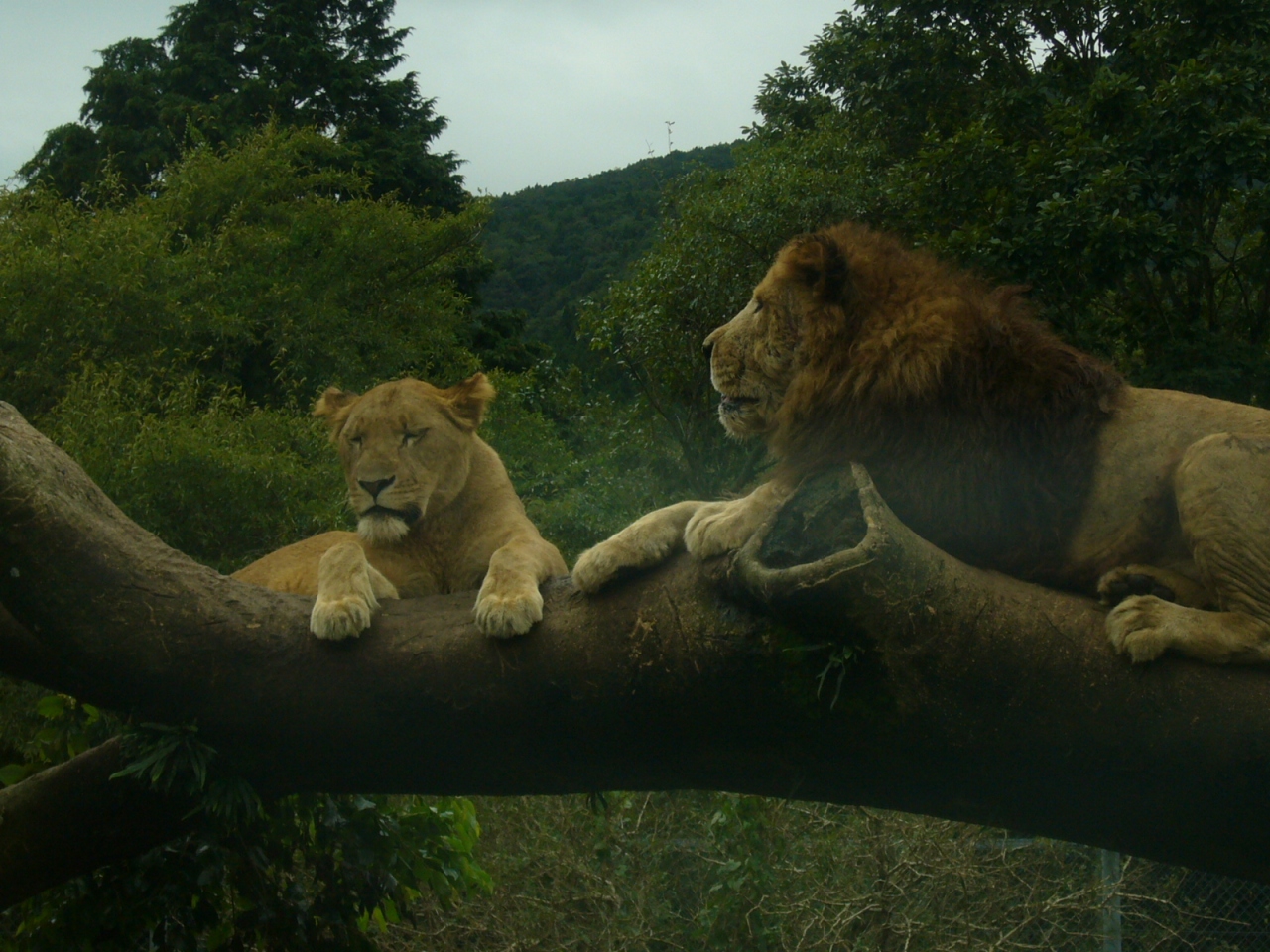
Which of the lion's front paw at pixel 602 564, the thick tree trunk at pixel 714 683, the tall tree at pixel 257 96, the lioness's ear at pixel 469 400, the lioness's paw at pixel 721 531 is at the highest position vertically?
the tall tree at pixel 257 96

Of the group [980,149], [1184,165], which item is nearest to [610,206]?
[980,149]

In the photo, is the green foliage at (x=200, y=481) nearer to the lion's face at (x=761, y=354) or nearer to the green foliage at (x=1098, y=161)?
the green foliage at (x=1098, y=161)

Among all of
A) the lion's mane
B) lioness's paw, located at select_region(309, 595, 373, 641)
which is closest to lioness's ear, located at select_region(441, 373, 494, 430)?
lioness's paw, located at select_region(309, 595, 373, 641)

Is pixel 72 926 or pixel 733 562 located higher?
pixel 733 562

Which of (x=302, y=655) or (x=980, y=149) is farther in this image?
(x=980, y=149)

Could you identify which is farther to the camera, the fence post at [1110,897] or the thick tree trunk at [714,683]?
the fence post at [1110,897]

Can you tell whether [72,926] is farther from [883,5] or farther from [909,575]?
[883,5]

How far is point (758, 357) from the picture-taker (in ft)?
13.0

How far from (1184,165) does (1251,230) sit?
2.29 metres

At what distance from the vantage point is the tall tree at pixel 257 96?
2700 centimetres

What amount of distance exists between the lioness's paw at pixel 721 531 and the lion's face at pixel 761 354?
2.13 ft

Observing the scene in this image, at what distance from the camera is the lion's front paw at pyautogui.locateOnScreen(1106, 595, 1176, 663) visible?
2936mm

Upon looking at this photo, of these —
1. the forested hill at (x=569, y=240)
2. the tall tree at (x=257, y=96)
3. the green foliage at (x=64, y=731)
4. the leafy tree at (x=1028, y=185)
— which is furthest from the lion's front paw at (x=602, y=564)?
the tall tree at (x=257, y=96)

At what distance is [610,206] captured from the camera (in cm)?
2689
